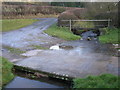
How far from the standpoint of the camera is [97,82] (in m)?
5.83

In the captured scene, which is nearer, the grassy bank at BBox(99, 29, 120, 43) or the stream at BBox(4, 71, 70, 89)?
the stream at BBox(4, 71, 70, 89)

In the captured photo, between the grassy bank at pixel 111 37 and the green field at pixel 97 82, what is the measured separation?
23.3 feet

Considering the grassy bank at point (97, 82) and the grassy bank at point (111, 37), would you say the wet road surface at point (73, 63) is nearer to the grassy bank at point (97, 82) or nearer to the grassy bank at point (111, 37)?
the grassy bank at point (97, 82)

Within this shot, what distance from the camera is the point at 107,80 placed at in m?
5.91

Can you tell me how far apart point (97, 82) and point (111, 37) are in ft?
27.3

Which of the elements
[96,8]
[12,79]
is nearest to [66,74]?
[12,79]

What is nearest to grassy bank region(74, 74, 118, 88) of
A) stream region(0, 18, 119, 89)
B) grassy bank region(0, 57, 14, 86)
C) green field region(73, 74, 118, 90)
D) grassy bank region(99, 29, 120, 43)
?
green field region(73, 74, 118, 90)

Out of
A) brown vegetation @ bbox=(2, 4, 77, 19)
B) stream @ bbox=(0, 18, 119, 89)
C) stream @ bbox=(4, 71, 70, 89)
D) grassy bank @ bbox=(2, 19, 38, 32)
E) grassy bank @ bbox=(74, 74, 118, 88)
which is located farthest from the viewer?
brown vegetation @ bbox=(2, 4, 77, 19)

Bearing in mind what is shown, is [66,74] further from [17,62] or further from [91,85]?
[17,62]

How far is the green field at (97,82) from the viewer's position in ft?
18.5

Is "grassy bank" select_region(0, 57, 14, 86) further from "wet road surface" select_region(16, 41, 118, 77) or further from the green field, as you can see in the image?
the green field

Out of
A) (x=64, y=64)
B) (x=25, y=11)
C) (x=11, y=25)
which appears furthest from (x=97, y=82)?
(x=25, y=11)

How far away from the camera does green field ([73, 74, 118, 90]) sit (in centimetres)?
565

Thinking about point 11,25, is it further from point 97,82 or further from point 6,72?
point 97,82
